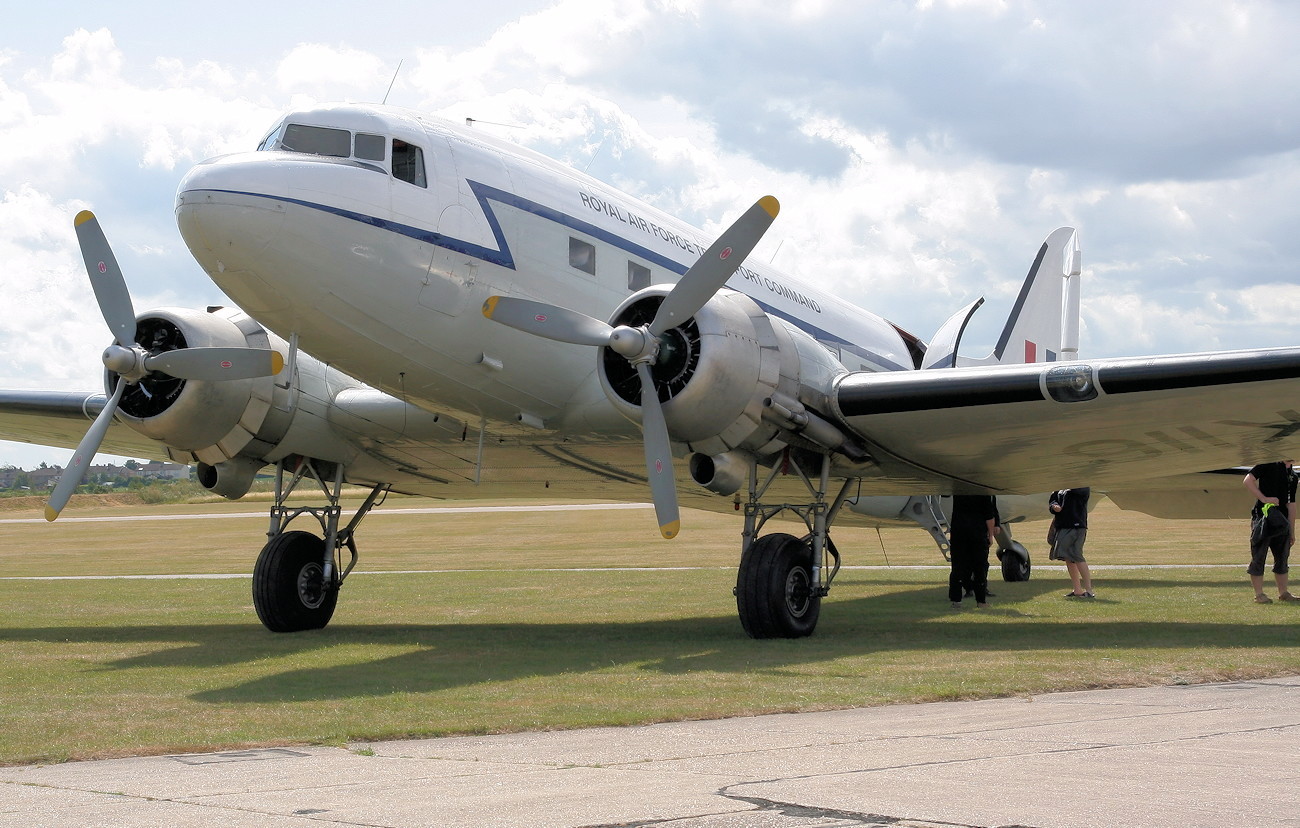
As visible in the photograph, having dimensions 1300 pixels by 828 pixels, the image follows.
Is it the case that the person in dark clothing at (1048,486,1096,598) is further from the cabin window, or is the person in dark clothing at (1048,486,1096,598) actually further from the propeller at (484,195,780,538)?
the cabin window

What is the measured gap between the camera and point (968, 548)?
1563 cm

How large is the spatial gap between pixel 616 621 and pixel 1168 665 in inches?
264

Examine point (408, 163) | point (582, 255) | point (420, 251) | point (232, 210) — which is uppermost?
point (408, 163)

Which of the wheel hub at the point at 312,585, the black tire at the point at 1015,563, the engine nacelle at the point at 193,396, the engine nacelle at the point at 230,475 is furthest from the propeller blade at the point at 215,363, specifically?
the black tire at the point at 1015,563

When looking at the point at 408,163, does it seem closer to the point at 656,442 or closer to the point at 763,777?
the point at 656,442

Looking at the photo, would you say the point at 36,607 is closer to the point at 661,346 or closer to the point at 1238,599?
the point at 661,346

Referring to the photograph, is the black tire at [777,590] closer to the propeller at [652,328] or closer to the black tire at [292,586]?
the propeller at [652,328]

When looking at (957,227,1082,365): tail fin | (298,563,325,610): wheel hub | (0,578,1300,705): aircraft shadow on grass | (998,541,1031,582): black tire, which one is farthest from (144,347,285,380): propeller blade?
(998,541,1031,582): black tire

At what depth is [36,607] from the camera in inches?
681

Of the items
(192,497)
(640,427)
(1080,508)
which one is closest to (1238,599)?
(1080,508)

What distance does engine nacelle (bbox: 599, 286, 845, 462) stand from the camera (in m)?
10.9

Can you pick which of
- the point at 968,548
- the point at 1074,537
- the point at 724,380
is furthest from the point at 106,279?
the point at 1074,537

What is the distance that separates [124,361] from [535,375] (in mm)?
4053

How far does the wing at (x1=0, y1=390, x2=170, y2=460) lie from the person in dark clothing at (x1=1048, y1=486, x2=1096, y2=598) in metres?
10.9
